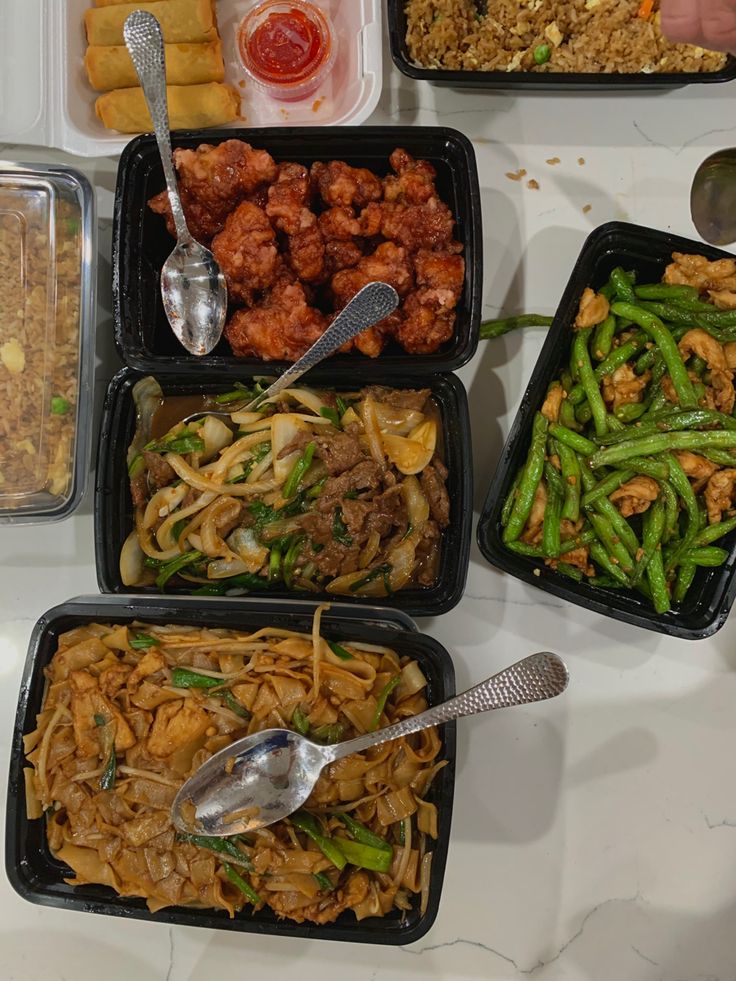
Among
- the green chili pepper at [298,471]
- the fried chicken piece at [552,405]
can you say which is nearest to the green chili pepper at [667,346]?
the fried chicken piece at [552,405]

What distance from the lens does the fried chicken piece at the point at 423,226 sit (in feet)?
6.79

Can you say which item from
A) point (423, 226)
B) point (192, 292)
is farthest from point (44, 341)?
point (423, 226)

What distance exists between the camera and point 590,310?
6.79 ft

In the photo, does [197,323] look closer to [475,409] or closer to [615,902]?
[475,409]

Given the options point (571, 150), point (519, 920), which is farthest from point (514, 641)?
point (571, 150)

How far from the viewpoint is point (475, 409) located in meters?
2.37

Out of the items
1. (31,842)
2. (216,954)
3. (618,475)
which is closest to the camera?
(31,842)

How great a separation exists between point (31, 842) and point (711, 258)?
2.31 meters

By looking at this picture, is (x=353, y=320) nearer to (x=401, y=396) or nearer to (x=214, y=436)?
(x=401, y=396)

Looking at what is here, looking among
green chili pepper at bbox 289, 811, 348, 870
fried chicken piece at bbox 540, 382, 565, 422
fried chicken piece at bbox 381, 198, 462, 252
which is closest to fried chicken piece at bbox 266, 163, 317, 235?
fried chicken piece at bbox 381, 198, 462, 252

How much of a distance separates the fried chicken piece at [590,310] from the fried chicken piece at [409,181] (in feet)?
1.64

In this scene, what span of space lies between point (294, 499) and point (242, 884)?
0.94m

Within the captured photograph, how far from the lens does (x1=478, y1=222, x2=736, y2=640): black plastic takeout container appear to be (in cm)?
203

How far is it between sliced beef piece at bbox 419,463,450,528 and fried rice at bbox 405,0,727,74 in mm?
1236
